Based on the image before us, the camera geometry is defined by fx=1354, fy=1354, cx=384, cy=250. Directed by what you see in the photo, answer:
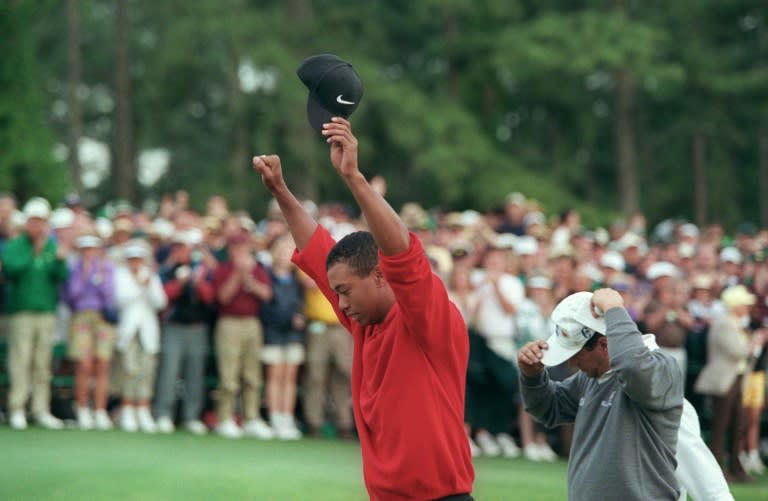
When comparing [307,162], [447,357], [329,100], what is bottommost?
[447,357]

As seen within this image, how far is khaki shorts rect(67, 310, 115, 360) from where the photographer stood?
1504cm

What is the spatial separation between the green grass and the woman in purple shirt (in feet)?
2.61

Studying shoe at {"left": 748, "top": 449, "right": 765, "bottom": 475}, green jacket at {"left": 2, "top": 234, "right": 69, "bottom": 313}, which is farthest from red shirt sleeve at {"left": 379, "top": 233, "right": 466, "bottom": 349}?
shoe at {"left": 748, "top": 449, "right": 765, "bottom": 475}

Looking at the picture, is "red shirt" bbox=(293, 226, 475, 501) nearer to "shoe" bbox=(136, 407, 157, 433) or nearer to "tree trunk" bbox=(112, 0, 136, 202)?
"shoe" bbox=(136, 407, 157, 433)

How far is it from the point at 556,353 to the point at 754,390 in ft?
37.1

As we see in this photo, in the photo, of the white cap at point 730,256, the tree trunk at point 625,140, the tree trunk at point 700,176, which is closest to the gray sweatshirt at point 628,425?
the white cap at point 730,256

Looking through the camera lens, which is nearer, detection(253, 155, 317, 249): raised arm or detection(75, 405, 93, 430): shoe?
detection(253, 155, 317, 249): raised arm

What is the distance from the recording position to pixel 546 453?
1565 cm

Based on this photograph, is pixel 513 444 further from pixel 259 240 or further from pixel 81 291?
pixel 81 291

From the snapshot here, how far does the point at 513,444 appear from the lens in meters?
16.0

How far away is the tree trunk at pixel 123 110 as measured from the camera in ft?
123

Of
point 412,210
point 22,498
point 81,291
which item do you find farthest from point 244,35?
point 22,498

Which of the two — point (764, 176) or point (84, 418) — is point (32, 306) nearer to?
point (84, 418)

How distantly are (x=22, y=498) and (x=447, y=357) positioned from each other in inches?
233
